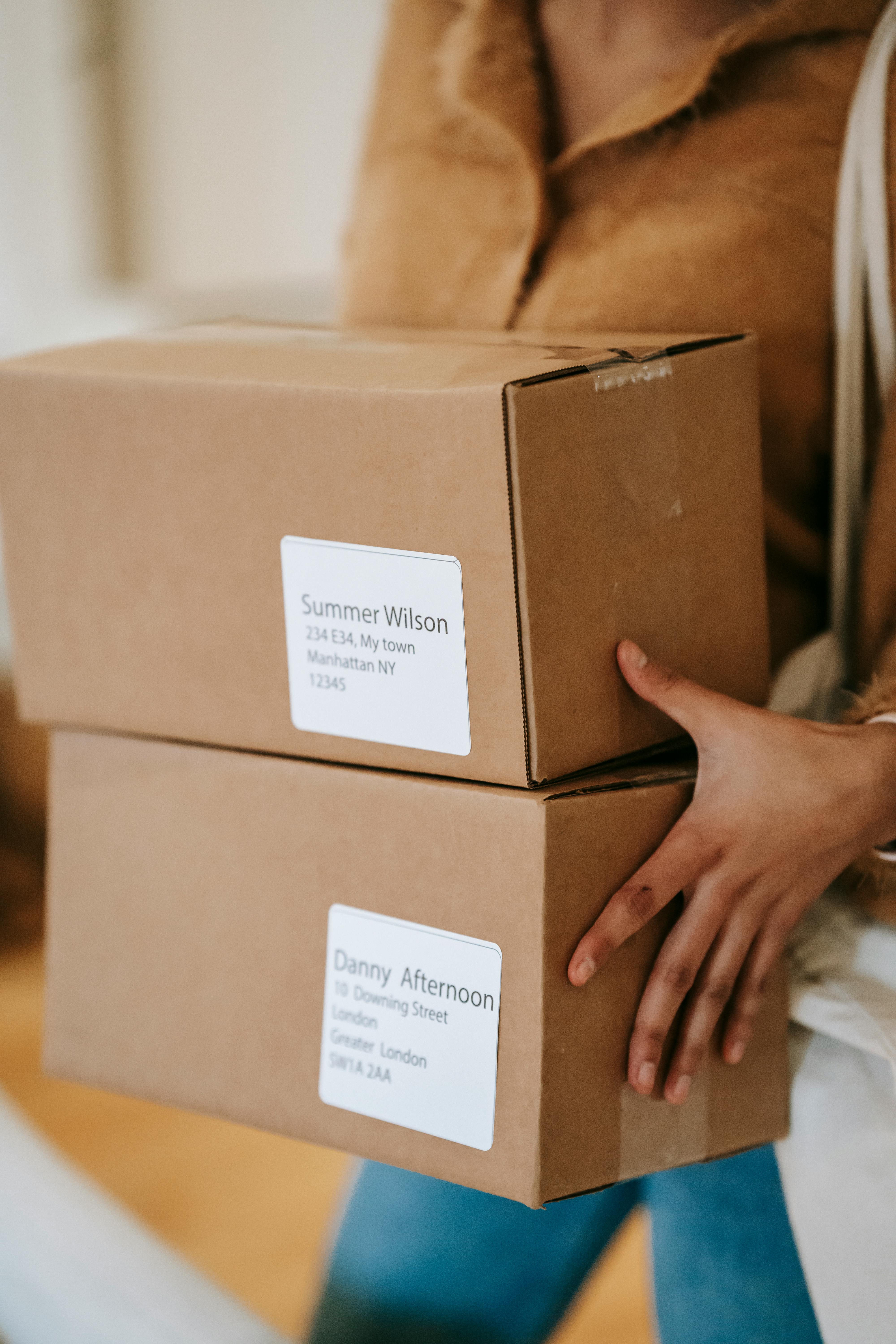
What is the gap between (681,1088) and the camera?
0.49 m

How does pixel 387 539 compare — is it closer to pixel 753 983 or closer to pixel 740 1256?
pixel 753 983

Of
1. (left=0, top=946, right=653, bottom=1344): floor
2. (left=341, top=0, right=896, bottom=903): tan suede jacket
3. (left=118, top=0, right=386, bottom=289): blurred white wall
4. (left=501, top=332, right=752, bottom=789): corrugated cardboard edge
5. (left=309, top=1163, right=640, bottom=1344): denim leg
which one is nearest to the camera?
(left=501, top=332, right=752, bottom=789): corrugated cardboard edge

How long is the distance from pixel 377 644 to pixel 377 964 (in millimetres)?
152

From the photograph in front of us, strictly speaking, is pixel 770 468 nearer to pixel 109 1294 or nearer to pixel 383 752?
pixel 383 752

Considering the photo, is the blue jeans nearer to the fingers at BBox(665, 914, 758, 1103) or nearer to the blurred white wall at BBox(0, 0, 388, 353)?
the fingers at BBox(665, 914, 758, 1103)

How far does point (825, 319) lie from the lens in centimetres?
57

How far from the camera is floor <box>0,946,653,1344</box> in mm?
1314

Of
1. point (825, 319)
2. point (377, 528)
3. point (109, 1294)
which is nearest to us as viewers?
point (377, 528)

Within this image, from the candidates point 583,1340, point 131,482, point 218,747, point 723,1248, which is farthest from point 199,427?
point 583,1340

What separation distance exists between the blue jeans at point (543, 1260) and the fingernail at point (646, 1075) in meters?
0.16

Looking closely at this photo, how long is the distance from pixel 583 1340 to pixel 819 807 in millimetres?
1075

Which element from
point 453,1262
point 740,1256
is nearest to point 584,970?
point 740,1256

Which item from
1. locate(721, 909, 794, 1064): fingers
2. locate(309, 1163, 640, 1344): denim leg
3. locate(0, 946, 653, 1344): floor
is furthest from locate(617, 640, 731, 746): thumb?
locate(0, 946, 653, 1344): floor

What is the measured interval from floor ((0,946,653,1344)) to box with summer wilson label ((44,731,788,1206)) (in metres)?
0.80
